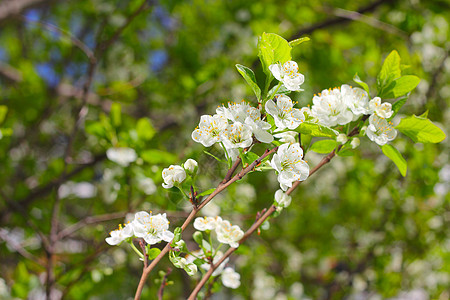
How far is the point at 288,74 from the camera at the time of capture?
2.68ft

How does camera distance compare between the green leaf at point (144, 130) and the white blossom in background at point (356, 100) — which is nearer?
the white blossom in background at point (356, 100)

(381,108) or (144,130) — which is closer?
(381,108)

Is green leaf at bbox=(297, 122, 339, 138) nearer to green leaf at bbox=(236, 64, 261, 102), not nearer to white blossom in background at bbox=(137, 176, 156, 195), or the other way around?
green leaf at bbox=(236, 64, 261, 102)

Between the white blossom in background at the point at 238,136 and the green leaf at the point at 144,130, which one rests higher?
the white blossom in background at the point at 238,136

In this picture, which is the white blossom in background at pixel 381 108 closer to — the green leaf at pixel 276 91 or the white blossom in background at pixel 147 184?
the green leaf at pixel 276 91

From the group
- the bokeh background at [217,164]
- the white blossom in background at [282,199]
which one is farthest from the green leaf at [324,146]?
the bokeh background at [217,164]

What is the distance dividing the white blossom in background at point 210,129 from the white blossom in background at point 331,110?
241 millimetres

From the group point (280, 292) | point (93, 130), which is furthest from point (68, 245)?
point (93, 130)

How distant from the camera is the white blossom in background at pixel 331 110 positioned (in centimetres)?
89

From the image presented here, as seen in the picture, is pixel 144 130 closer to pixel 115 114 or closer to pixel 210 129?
pixel 115 114

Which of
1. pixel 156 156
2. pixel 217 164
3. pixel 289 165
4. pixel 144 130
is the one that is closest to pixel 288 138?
pixel 289 165

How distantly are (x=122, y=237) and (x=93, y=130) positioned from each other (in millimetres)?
909

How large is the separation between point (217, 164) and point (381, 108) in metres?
0.82

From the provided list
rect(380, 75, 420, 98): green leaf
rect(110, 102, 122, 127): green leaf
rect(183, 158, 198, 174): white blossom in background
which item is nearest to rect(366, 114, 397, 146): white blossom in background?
rect(380, 75, 420, 98): green leaf
